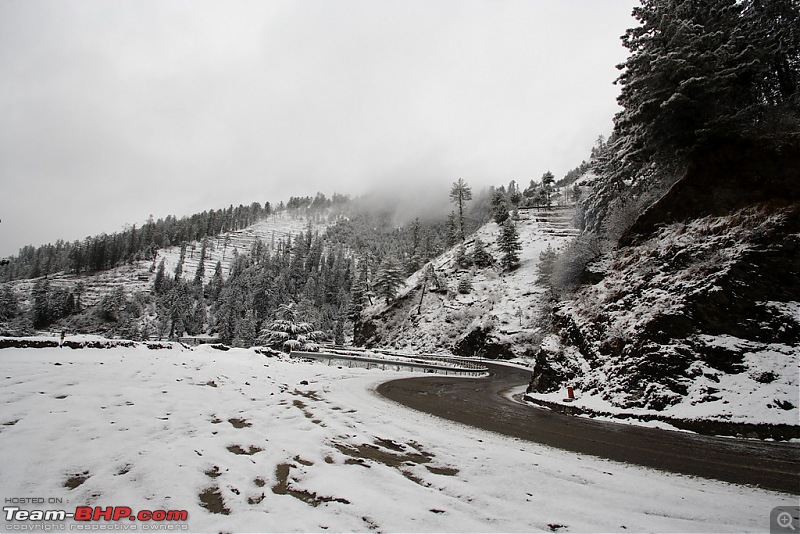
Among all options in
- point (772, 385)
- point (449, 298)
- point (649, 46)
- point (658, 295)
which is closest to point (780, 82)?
point (649, 46)

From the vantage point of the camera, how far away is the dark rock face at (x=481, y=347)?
46.2 metres

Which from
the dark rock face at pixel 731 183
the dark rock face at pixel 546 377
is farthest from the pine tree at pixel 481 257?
the dark rock face at pixel 546 377

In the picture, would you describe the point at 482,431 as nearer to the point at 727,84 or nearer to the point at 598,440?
the point at 598,440

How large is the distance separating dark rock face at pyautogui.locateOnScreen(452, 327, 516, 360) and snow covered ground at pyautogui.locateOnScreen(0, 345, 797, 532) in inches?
1515

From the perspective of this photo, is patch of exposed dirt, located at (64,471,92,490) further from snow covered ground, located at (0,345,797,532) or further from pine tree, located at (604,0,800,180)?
pine tree, located at (604,0,800,180)

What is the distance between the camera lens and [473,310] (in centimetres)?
5509

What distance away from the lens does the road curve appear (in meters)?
6.66

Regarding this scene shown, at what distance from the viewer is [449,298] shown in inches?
2413

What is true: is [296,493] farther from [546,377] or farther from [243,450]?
[546,377]

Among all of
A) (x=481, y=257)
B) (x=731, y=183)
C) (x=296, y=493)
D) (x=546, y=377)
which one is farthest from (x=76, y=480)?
(x=481, y=257)

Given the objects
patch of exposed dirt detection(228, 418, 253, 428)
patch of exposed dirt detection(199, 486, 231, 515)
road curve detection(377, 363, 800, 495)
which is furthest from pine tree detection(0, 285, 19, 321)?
patch of exposed dirt detection(199, 486, 231, 515)

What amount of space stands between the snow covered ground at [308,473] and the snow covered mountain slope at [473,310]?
36149 millimetres

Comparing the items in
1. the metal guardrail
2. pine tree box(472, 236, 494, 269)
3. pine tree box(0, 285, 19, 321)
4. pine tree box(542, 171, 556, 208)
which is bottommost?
the metal guardrail

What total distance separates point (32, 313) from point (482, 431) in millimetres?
124139
